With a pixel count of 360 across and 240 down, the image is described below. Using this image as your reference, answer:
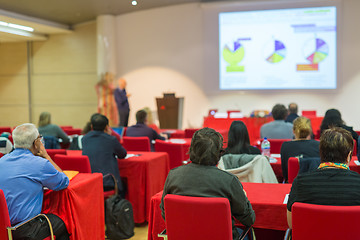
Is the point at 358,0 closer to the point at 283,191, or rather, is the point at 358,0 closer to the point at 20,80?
the point at 283,191

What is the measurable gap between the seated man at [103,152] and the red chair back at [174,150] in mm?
1292

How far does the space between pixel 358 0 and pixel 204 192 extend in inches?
397

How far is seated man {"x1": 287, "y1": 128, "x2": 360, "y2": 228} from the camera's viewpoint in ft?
6.98

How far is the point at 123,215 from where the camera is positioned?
13.8 feet

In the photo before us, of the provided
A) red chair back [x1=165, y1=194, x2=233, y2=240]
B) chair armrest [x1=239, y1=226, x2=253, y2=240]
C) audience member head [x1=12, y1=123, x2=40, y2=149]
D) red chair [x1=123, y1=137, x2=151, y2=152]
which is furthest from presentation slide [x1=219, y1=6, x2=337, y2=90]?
red chair back [x1=165, y1=194, x2=233, y2=240]

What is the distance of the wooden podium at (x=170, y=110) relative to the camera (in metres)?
10.9

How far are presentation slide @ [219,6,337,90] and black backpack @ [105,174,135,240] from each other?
7.63 meters

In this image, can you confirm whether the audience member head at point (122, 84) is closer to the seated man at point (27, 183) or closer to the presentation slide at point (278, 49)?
the presentation slide at point (278, 49)

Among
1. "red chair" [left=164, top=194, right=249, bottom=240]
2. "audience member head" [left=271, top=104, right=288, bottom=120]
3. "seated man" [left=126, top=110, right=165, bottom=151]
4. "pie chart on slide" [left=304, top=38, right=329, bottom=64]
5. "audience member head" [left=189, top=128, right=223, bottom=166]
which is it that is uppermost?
"pie chart on slide" [left=304, top=38, right=329, bottom=64]

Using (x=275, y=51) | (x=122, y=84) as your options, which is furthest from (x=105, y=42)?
(x=275, y=51)

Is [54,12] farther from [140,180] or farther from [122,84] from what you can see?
[140,180]

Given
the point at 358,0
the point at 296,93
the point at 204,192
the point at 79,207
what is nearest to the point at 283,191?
the point at 204,192

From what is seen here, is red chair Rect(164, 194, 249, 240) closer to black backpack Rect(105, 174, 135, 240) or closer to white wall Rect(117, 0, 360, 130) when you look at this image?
black backpack Rect(105, 174, 135, 240)

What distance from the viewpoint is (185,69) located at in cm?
1190
